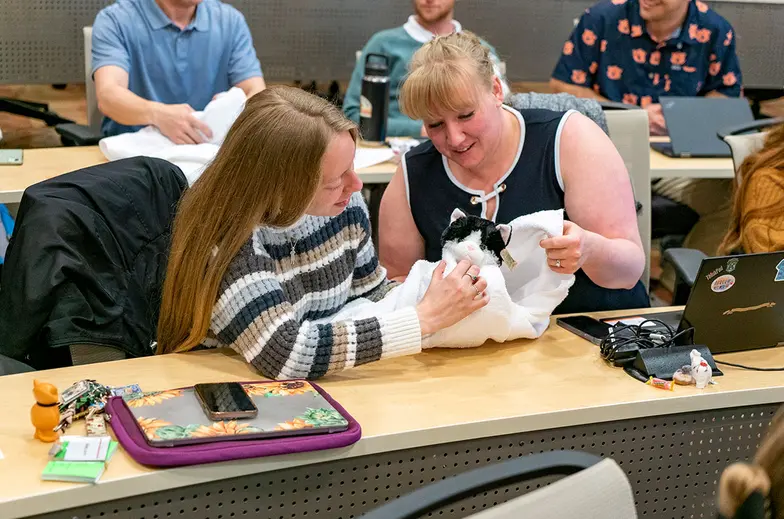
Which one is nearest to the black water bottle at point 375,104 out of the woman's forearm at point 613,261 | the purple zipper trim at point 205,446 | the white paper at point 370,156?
the white paper at point 370,156

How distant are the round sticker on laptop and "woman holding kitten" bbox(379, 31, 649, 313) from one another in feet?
0.88

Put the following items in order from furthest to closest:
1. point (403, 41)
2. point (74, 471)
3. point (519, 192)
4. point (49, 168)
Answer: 1. point (403, 41)
2. point (49, 168)
3. point (519, 192)
4. point (74, 471)

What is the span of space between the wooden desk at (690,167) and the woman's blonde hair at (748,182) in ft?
2.57

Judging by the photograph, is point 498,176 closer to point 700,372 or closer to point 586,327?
point 586,327

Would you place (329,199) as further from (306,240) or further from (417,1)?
(417,1)

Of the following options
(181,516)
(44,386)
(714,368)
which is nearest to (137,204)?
(44,386)

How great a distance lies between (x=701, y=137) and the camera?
3.60 meters

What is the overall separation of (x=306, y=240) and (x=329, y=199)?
11 centimetres

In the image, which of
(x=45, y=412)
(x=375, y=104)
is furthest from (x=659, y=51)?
(x=45, y=412)

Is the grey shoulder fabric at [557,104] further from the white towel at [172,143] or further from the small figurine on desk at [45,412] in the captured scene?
the small figurine on desk at [45,412]

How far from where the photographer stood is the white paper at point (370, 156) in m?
3.14

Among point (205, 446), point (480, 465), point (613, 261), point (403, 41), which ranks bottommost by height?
point (480, 465)

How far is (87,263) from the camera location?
1.78m

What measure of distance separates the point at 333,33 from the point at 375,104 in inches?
79.1
